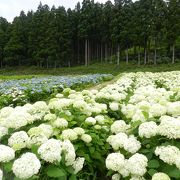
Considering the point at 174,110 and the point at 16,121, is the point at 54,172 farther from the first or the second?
the point at 174,110

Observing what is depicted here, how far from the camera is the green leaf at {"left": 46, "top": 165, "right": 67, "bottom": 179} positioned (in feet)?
11.4

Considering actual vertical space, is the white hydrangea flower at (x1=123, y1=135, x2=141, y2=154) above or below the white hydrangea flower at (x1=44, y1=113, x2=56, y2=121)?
below

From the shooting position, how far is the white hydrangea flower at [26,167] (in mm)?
3262

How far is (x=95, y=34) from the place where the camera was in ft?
190

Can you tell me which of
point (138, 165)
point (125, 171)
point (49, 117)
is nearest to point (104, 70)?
point (49, 117)

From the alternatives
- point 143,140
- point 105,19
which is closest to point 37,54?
point 105,19

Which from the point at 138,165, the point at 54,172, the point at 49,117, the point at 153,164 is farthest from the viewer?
the point at 49,117

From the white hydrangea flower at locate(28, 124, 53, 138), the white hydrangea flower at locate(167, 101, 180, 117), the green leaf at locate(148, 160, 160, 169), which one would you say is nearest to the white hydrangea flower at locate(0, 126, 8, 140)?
the white hydrangea flower at locate(28, 124, 53, 138)

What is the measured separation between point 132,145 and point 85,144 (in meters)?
0.76

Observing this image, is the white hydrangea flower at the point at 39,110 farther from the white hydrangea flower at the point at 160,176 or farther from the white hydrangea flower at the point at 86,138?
the white hydrangea flower at the point at 160,176

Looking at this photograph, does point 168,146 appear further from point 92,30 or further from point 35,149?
point 92,30

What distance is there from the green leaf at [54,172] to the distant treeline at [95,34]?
1669 inches

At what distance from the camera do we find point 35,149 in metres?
3.83

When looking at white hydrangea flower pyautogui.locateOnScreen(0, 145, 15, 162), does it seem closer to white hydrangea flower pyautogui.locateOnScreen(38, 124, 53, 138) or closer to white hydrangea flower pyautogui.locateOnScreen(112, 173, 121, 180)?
white hydrangea flower pyautogui.locateOnScreen(38, 124, 53, 138)
